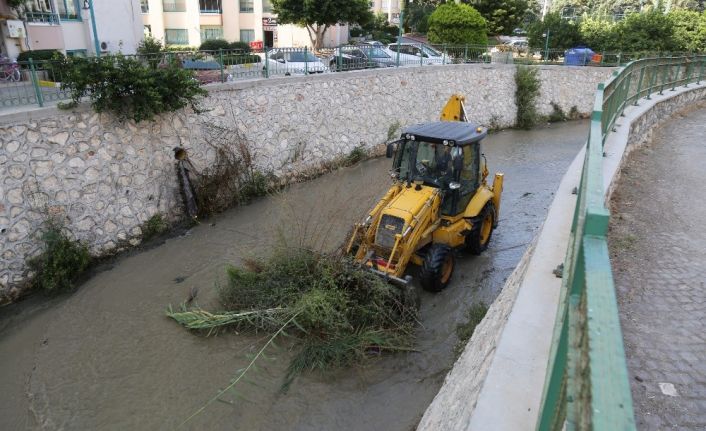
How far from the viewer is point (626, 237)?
5160 mm

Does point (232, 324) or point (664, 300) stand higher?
point (664, 300)

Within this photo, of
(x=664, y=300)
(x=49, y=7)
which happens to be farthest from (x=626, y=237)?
(x=49, y=7)

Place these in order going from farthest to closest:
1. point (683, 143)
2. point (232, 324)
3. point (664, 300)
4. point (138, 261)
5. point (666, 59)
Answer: point (666, 59), point (683, 143), point (138, 261), point (232, 324), point (664, 300)

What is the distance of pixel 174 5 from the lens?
32156mm

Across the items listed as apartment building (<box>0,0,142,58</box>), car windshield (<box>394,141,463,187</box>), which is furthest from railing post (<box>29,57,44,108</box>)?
apartment building (<box>0,0,142,58</box>)

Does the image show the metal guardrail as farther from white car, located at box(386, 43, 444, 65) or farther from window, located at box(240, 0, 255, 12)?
window, located at box(240, 0, 255, 12)

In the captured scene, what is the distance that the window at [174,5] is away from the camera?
32.0 meters

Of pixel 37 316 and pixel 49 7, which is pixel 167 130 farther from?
pixel 49 7

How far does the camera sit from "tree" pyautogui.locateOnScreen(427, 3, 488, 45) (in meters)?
25.6

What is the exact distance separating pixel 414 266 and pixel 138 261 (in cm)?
475

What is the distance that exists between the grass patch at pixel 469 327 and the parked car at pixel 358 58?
402 inches

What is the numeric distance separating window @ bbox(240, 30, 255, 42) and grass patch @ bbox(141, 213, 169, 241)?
27442mm

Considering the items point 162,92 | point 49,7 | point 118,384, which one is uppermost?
point 49,7

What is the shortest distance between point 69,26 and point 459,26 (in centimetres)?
1778
